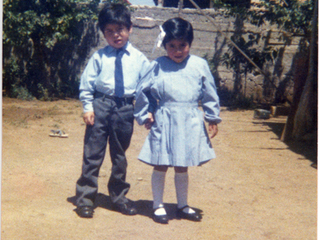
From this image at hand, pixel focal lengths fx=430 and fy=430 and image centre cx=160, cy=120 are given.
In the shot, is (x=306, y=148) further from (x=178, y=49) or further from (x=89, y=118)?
(x=89, y=118)

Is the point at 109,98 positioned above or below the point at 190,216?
above

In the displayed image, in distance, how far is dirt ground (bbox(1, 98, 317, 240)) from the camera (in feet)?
9.21

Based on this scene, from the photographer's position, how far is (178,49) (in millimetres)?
2846

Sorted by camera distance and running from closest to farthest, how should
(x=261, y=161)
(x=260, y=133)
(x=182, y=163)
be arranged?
(x=182, y=163)
(x=261, y=161)
(x=260, y=133)

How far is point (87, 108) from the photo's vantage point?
3.00 m

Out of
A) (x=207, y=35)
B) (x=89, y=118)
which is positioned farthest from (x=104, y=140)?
(x=207, y=35)

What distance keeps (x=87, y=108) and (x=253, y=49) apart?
6461 millimetres

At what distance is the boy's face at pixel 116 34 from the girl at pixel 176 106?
1.06ft

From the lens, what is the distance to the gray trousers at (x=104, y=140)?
9.90 feet

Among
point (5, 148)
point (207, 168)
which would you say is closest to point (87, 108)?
point (207, 168)

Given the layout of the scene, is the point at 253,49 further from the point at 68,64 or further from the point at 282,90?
the point at 68,64

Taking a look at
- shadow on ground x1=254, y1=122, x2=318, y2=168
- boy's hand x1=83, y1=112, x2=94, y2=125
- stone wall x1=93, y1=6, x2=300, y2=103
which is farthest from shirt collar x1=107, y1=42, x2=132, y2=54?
stone wall x1=93, y1=6, x2=300, y2=103

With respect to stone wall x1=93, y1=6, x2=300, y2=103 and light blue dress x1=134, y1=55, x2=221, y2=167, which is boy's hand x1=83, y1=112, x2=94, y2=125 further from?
stone wall x1=93, y1=6, x2=300, y2=103

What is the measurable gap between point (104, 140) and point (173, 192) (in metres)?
0.92
